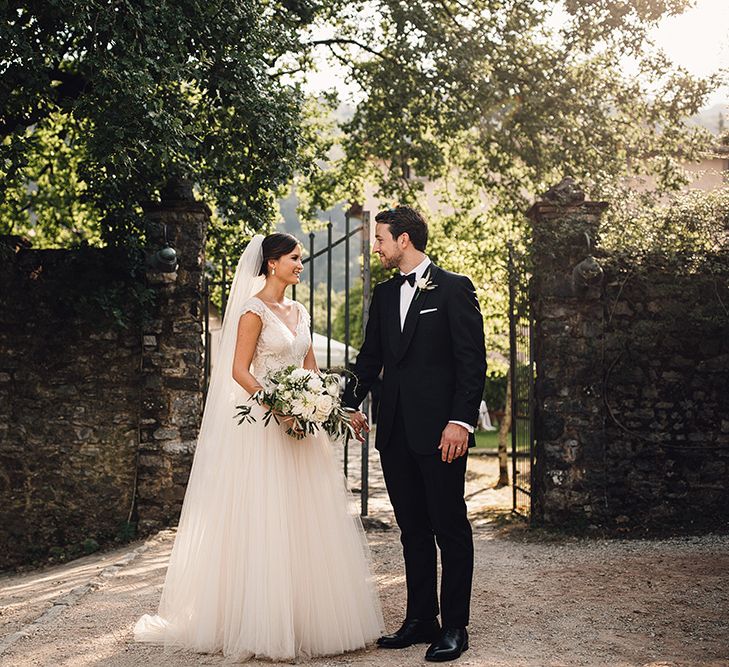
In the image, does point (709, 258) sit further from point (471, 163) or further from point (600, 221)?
point (471, 163)

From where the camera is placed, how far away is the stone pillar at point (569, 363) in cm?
816

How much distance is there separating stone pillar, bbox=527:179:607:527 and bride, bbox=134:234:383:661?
3.71 meters

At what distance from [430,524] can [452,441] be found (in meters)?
0.61

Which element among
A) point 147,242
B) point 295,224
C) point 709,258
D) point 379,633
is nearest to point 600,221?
point 709,258

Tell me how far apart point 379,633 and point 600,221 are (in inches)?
193

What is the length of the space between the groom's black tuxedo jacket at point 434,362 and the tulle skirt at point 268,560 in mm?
487

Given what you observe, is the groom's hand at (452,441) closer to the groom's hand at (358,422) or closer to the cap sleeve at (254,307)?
the groom's hand at (358,422)

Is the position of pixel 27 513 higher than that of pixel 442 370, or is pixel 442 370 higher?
pixel 442 370

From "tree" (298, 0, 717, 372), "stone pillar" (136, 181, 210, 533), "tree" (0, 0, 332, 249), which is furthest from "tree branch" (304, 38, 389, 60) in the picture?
"stone pillar" (136, 181, 210, 533)

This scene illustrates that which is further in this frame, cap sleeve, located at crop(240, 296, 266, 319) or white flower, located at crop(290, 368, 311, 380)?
cap sleeve, located at crop(240, 296, 266, 319)

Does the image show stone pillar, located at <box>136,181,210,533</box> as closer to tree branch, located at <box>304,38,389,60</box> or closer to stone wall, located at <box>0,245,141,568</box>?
stone wall, located at <box>0,245,141,568</box>

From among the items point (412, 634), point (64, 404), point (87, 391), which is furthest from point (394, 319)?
point (64, 404)

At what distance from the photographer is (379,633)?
184 inches

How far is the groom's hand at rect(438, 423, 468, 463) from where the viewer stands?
169 inches
